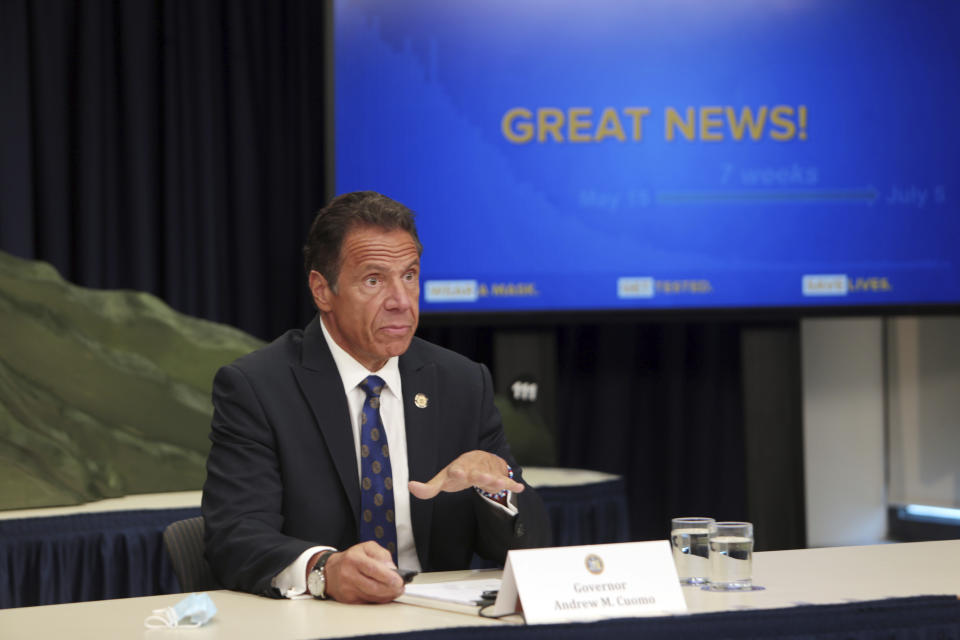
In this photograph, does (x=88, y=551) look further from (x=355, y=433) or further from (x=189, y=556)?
(x=355, y=433)

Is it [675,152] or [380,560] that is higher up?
[675,152]

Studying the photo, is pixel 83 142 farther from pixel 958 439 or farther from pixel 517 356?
pixel 958 439

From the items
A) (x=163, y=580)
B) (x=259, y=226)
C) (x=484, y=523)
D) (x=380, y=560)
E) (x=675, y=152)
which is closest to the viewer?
(x=380, y=560)

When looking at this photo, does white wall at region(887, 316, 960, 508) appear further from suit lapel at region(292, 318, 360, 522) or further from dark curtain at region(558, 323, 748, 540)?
suit lapel at region(292, 318, 360, 522)

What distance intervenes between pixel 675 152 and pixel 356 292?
7.82 feet

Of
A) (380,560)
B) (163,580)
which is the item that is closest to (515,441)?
(163,580)

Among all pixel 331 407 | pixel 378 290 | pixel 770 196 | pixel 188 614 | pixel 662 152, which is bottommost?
pixel 188 614

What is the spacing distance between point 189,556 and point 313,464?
0.27 m

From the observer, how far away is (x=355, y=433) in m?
2.05

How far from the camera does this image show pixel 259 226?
4508 millimetres

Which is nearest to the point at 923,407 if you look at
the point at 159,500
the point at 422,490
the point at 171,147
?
the point at 159,500

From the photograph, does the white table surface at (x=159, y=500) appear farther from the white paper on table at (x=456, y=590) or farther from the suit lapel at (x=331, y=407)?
the white paper on table at (x=456, y=590)

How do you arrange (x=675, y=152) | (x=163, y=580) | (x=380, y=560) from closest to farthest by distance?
(x=380, y=560), (x=163, y=580), (x=675, y=152)

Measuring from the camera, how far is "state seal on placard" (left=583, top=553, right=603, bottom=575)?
150cm
